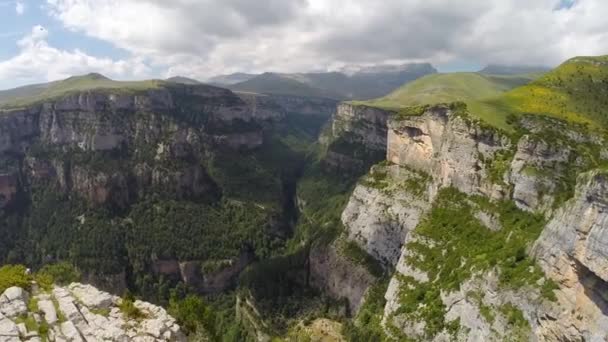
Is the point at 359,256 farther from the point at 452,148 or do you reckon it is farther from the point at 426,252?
the point at 452,148

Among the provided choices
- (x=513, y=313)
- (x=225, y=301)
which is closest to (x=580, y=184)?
(x=513, y=313)

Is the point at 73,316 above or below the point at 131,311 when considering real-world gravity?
above

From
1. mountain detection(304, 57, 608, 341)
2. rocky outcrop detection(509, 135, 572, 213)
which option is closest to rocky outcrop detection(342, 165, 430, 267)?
mountain detection(304, 57, 608, 341)

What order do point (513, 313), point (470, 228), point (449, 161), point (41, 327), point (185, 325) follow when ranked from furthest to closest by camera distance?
point (449, 161)
point (470, 228)
point (513, 313)
point (185, 325)
point (41, 327)

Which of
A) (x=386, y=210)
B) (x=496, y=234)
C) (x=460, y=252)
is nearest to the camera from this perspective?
(x=496, y=234)

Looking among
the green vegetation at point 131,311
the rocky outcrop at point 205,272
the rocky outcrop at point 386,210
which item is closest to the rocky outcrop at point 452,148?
the rocky outcrop at point 386,210

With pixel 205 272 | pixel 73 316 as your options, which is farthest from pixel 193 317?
pixel 205 272

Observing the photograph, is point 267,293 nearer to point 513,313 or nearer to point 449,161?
point 449,161
